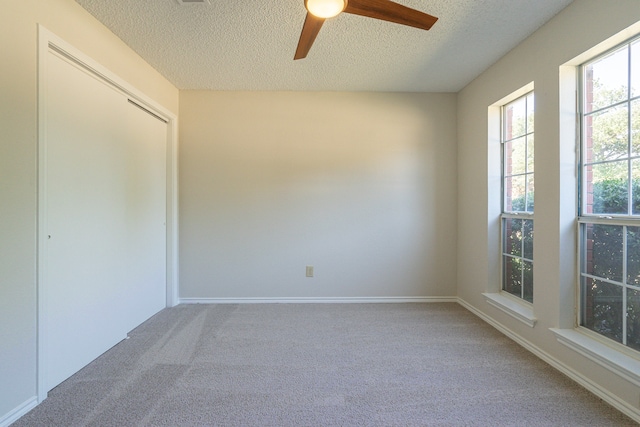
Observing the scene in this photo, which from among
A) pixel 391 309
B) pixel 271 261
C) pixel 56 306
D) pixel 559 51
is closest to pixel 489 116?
pixel 559 51

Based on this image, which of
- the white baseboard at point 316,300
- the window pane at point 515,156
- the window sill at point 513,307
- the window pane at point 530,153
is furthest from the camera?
the white baseboard at point 316,300

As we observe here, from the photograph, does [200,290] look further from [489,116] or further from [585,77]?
[585,77]

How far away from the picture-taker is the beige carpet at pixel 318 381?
1526mm

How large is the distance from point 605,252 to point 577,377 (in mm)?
799

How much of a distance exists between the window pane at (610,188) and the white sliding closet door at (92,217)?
11.0ft

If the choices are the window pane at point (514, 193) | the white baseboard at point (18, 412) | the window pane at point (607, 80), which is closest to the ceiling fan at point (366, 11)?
the window pane at point (607, 80)

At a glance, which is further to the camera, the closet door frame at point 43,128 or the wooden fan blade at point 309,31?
the closet door frame at point 43,128

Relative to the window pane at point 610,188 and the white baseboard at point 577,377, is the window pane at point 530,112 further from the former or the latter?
the white baseboard at point 577,377

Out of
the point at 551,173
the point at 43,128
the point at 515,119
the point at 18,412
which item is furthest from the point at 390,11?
the point at 18,412

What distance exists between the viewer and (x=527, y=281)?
245 centimetres

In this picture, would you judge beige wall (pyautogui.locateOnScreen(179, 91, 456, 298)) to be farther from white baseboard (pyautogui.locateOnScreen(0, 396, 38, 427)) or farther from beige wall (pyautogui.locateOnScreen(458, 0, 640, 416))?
white baseboard (pyautogui.locateOnScreen(0, 396, 38, 427))

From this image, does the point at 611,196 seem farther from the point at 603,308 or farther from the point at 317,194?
the point at 317,194

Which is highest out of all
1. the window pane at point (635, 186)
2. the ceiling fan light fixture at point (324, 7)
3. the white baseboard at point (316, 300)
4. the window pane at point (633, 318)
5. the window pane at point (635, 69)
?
the ceiling fan light fixture at point (324, 7)

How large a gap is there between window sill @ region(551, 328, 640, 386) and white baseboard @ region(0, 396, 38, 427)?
316 centimetres
